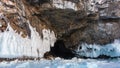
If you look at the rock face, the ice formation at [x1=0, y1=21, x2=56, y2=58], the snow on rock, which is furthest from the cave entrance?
the snow on rock

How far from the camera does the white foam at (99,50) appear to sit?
42.0 ft

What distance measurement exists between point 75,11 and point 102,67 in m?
3.64

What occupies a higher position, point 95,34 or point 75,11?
point 75,11

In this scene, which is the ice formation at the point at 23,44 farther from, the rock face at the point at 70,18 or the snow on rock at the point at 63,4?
the snow on rock at the point at 63,4

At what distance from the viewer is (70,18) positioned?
12.4 metres

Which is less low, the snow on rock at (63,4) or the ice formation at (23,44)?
the snow on rock at (63,4)

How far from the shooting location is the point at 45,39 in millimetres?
12281

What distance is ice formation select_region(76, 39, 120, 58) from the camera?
42.0 ft

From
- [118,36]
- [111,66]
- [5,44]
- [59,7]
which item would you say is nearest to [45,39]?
[59,7]

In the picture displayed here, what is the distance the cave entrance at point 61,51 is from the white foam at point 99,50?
40 cm

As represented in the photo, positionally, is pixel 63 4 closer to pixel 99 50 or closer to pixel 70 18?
pixel 70 18

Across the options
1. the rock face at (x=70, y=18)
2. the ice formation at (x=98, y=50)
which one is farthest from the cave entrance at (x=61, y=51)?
the ice formation at (x=98, y=50)

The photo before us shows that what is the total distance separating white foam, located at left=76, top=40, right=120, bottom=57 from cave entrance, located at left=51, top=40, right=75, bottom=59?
401 millimetres

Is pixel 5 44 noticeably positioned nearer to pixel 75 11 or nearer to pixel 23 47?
pixel 23 47
